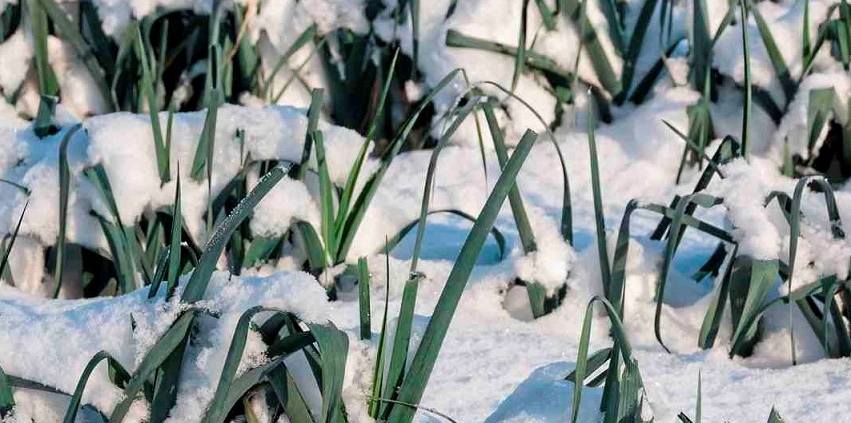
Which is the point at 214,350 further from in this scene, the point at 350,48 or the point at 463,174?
the point at 350,48

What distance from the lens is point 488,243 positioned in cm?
183

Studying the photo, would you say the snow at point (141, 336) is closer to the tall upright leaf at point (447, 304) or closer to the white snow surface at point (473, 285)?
the white snow surface at point (473, 285)

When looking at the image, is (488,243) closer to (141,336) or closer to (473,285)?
(473,285)

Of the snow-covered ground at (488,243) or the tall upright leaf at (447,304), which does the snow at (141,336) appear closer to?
the snow-covered ground at (488,243)

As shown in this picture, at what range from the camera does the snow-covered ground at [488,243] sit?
1156 millimetres

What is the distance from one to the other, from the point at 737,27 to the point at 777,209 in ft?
2.27

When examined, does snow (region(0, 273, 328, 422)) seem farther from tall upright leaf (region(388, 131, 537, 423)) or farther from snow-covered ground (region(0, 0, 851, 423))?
tall upright leaf (region(388, 131, 537, 423))

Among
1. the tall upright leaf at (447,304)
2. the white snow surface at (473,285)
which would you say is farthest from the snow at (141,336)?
the tall upright leaf at (447,304)

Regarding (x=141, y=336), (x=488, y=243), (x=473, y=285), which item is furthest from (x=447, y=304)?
(x=488, y=243)

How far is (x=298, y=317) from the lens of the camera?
111 centimetres

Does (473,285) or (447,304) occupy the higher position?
(447,304)

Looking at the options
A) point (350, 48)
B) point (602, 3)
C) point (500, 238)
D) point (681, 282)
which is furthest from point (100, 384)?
point (602, 3)

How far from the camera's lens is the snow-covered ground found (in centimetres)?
116

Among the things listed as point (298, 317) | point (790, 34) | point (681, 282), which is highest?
point (790, 34)
